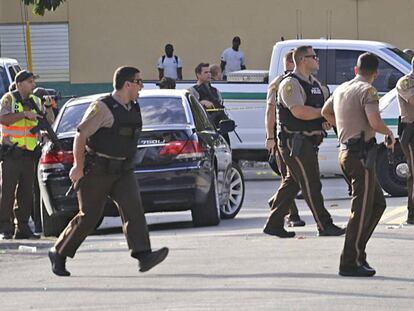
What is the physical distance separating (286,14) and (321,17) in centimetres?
82

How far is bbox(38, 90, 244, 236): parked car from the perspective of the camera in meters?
14.2

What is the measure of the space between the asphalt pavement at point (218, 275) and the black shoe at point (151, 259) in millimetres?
133

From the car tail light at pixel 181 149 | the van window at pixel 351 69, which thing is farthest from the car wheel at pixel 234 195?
the van window at pixel 351 69

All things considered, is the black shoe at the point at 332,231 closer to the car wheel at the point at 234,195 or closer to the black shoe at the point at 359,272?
the black shoe at the point at 359,272

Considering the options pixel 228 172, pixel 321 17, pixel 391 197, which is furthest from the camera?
pixel 321 17

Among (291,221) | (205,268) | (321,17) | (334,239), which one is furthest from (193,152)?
(321,17)

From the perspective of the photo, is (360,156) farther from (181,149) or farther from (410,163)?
(181,149)

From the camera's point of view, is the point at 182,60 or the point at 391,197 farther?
the point at 182,60

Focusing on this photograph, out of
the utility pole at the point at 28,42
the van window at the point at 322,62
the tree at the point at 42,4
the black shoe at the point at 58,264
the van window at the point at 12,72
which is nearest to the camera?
the black shoe at the point at 58,264

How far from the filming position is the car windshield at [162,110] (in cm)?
1464

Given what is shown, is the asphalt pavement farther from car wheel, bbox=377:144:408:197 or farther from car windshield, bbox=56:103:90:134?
car wheel, bbox=377:144:408:197

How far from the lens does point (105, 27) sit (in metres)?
31.5

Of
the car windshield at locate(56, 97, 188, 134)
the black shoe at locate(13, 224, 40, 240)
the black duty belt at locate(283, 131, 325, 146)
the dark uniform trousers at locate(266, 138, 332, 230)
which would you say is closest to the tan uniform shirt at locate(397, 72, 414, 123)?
the black duty belt at locate(283, 131, 325, 146)

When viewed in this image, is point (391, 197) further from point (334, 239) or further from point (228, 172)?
point (334, 239)
